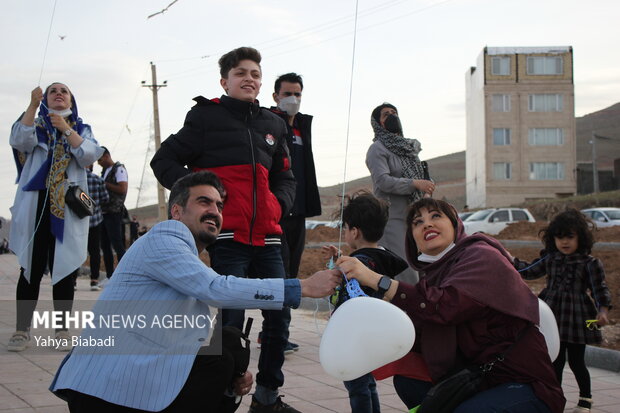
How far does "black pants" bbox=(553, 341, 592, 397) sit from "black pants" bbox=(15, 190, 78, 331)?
3.72 metres

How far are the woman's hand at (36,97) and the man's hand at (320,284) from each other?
3660 mm

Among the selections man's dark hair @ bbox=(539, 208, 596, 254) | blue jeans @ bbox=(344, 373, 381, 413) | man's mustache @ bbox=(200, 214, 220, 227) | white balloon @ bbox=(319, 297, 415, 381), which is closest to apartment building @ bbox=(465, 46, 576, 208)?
man's dark hair @ bbox=(539, 208, 596, 254)

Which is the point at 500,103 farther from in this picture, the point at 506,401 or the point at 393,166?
the point at 506,401

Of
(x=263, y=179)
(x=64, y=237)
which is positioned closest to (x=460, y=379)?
(x=263, y=179)

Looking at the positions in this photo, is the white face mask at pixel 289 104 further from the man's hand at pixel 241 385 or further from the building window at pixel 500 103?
the building window at pixel 500 103


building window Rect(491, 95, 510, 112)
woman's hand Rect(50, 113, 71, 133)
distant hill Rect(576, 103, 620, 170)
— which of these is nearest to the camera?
woman's hand Rect(50, 113, 71, 133)

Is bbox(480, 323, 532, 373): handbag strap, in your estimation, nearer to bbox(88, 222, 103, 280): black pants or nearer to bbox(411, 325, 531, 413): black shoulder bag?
bbox(411, 325, 531, 413): black shoulder bag

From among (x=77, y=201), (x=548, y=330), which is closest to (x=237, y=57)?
(x=77, y=201)

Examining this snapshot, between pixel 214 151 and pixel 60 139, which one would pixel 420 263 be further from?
pixel 60 139

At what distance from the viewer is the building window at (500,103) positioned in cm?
6159

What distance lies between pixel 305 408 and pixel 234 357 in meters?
1.38

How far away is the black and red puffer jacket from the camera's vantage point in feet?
14.7

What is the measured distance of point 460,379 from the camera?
3.18m

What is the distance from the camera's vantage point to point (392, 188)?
5816mm
